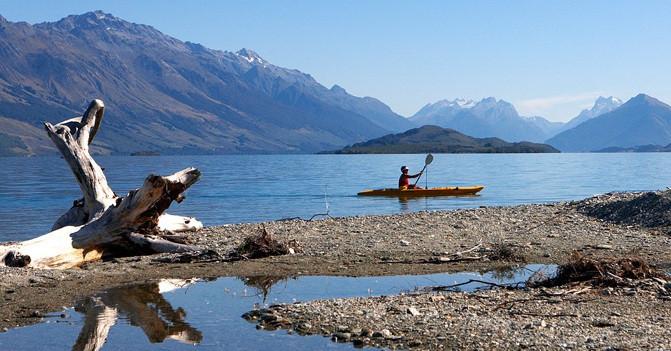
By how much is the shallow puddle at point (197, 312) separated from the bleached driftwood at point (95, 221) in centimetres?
344

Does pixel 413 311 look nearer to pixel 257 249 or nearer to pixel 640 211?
pixel 257 249

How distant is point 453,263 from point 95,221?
32.3 ft

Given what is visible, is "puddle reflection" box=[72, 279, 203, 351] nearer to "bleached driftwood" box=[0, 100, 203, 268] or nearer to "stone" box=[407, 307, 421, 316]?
"bleached driftwood" box=[0, 100, 203, 268]

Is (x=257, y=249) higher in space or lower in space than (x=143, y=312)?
higher

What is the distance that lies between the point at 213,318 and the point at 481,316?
4950mm

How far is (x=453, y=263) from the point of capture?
2161 cm

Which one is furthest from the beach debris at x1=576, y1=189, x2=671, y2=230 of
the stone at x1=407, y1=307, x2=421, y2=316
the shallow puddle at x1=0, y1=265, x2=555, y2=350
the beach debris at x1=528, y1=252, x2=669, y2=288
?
the stone at x1=407, y1=307, x2=421, y2=316

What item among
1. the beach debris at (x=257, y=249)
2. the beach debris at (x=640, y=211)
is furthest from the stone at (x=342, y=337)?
the beach debris at (x=640, y=211)

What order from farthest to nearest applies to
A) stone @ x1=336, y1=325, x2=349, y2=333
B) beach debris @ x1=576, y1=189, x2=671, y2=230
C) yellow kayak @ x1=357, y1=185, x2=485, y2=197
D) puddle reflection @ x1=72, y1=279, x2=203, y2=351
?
yellow kayak @ x1=357, y1=185, x2=485, y2=197 < beach debris @ x1=576, y1=189, x2=671, y2=230 < puddle reflection @ x1=72, y1=279, x2=203, y2=351 < stone @ x1=336, y1=325, x2=349, y2=333

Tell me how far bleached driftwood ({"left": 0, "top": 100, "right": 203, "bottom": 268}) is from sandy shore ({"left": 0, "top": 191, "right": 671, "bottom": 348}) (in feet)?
2.12

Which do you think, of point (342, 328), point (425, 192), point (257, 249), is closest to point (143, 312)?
point (342, 328)

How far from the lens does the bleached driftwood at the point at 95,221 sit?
2041cm

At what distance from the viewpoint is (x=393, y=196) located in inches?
2275

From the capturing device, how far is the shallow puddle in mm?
13102
